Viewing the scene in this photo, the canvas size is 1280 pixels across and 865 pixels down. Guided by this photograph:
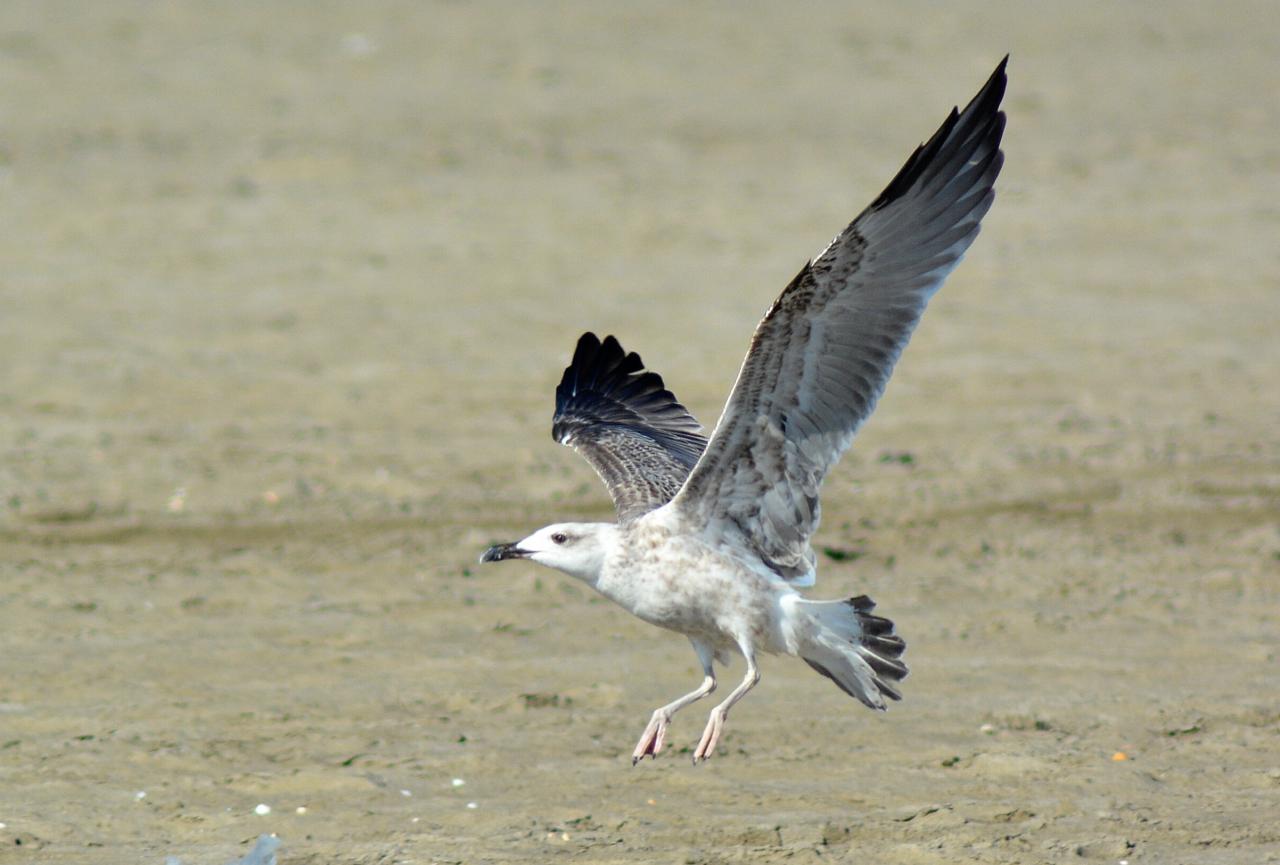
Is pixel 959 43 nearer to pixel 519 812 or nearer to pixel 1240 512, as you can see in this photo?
pixel 1240 512

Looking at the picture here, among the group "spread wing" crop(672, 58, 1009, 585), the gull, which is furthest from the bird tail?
"spread wing" crop(672, 58, 1009, 585)

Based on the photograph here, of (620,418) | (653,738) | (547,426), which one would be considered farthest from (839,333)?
(547,426)

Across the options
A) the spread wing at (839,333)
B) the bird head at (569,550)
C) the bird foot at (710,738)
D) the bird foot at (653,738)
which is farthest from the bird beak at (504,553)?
the bird foot at (710,738)

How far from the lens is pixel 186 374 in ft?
35.5

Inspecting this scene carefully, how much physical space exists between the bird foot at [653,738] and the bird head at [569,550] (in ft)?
1.67

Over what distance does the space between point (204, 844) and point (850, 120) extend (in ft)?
36.9

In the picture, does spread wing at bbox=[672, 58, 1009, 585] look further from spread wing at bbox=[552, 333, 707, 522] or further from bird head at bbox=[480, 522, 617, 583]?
spread wing at bbox=[552, 333, 707, 522]

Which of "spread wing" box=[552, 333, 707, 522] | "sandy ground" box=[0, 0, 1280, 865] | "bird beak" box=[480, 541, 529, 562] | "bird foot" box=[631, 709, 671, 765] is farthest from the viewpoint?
"spread wing" box=[552, 333, 707, 522]

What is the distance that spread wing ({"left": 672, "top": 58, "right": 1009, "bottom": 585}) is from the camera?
585 cm

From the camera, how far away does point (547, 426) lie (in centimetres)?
1026

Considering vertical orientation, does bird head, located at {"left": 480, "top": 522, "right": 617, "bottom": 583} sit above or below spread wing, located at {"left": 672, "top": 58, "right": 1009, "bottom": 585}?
below

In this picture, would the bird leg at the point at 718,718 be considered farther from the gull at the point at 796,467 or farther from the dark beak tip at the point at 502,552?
the dark beak tip at the point at 502,552

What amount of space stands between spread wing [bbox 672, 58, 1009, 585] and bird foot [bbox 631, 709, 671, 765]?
0.62 m

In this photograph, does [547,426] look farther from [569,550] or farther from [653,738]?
[653,738]
